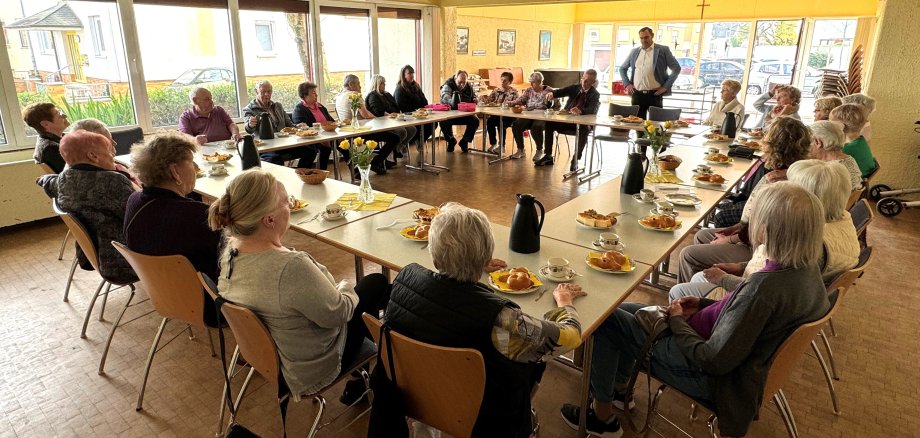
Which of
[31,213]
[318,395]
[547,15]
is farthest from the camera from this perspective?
[547,15]

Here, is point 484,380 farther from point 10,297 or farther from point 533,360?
point 10,297

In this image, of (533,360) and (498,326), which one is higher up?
(498,326)

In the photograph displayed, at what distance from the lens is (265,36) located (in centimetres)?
660

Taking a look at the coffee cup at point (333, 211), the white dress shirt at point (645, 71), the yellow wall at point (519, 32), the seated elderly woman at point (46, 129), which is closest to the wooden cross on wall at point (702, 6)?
the yellow wall at point (519, 32)

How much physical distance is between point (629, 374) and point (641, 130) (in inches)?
166

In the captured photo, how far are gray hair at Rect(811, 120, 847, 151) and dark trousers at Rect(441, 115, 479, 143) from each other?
4864mm

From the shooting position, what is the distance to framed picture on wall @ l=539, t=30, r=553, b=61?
38.2ft

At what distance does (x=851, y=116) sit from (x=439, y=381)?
3.70 metres

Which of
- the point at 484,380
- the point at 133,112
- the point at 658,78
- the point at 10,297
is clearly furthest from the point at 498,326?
the point at 658,78

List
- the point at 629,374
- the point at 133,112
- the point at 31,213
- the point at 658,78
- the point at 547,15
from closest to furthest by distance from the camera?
1. the point at 629,374
2. the point at 31,213
3. the point at 133,112
4. the point at 658,78
5. the point at 547,15

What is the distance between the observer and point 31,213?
4691mm

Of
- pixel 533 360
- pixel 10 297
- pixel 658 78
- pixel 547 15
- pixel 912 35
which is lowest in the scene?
Result: pixel 10 297

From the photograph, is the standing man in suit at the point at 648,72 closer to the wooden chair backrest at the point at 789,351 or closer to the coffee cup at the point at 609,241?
the coffee cup at the point at 609,241

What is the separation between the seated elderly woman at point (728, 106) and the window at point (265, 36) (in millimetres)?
5209
